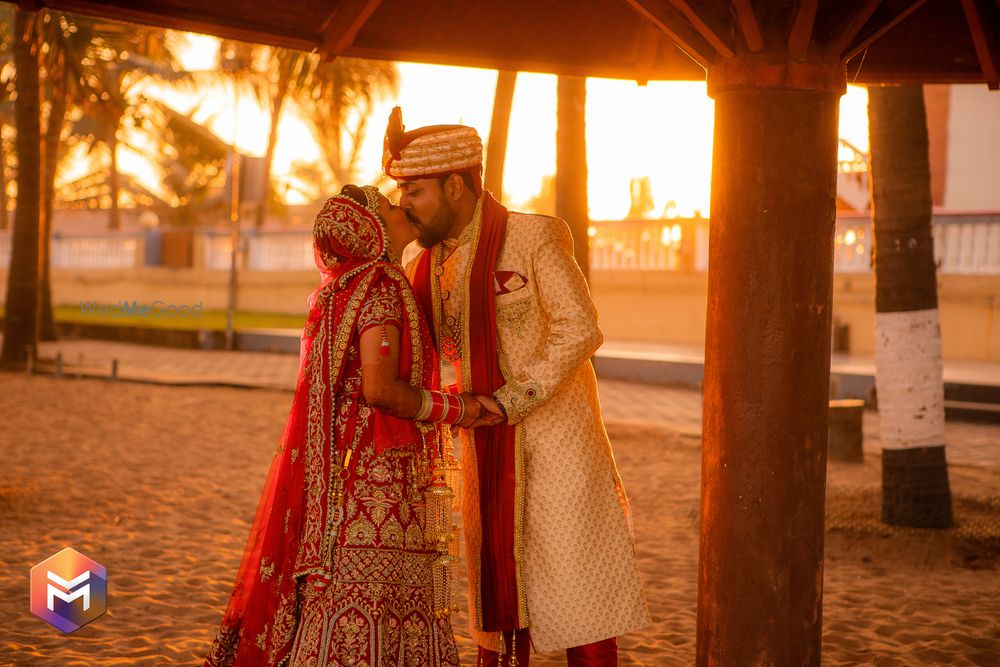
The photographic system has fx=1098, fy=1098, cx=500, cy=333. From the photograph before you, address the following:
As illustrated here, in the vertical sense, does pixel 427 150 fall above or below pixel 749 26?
below

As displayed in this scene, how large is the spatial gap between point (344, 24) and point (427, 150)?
0.85m

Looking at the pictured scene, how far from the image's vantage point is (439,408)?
338 centimetres

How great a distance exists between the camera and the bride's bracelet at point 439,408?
338 cm

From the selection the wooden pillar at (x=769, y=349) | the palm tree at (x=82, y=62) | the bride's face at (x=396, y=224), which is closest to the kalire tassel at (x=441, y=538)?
the bride's face at (x=396, y=224)

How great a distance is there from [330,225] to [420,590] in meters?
1.19

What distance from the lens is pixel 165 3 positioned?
12.4ft

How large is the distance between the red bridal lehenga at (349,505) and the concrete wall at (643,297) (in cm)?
642

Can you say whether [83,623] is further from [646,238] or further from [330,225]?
[646,238]

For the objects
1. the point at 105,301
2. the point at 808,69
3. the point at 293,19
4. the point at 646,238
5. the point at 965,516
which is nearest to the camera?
the point at 808,69

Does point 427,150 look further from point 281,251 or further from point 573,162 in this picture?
point 281,251

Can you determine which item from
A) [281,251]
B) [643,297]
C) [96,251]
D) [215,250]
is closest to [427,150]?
[643,297]

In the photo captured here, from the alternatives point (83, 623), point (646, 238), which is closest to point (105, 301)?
point (646, 238)

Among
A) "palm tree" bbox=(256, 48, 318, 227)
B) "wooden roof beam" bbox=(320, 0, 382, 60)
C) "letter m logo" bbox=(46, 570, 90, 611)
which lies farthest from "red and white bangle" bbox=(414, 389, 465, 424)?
"palm tree" bbox=(256, 48, 318, 227)

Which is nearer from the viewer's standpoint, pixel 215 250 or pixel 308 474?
pixel 308 474
